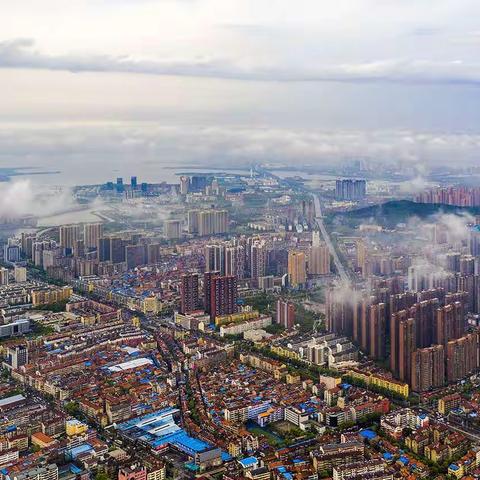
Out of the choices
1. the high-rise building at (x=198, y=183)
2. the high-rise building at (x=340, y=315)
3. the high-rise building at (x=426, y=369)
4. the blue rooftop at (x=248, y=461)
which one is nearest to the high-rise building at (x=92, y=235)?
the high-rise building at (x=198, y=183)


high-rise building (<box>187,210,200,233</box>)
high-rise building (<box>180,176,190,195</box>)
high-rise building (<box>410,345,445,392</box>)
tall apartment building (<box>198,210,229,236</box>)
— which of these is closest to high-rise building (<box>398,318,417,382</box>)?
high-rise building (<box>410,345,445,392</box>)

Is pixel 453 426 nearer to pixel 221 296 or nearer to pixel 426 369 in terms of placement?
pixel 426 369

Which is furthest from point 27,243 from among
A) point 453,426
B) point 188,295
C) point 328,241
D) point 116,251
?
point 453,426

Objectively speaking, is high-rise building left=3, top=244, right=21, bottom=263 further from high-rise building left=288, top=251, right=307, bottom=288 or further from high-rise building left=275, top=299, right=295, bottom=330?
high-rise building left=275, top=299, right=295, bottom=330

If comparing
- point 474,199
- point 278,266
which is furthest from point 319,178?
point 474,199

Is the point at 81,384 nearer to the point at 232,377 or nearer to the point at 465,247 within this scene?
the point at 232,377

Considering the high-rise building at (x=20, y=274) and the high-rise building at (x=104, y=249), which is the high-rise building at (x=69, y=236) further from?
the high-rise building at (x=20, y=274)
